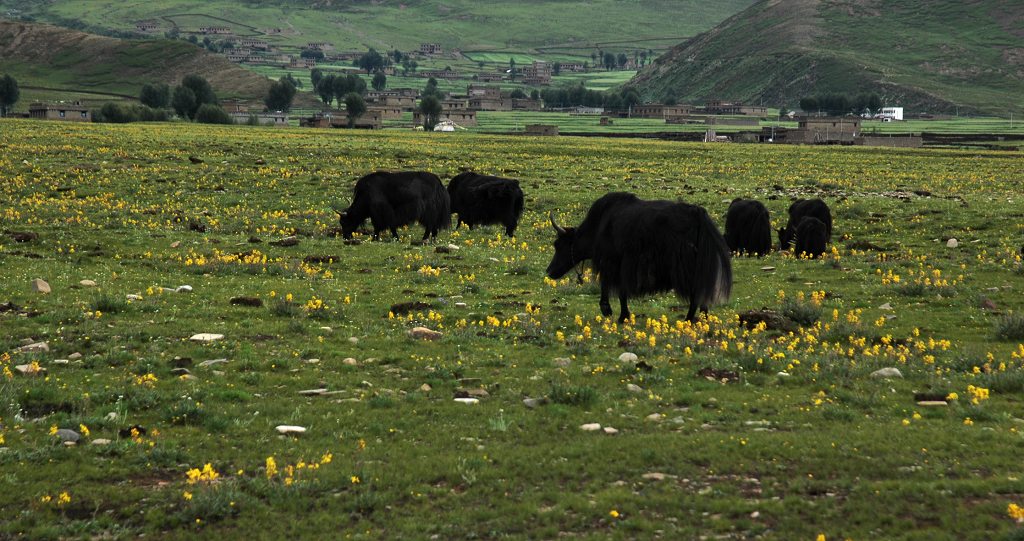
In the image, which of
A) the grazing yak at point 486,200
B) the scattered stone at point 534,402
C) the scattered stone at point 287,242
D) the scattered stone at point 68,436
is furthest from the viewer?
the grazing yak at point 486,200

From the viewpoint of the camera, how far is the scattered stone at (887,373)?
12.2 m

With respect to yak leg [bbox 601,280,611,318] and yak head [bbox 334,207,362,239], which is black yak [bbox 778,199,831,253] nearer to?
yak leg [bbox 601,280,611,318]

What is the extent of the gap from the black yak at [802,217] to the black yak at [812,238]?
1.06 metres

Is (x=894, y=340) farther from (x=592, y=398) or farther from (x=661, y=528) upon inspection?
(x=661, y=528)

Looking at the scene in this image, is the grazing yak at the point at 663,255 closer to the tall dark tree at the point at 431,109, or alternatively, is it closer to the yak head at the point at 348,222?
the yak head at the point at 348,222

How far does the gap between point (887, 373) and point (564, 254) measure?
25.0 feet

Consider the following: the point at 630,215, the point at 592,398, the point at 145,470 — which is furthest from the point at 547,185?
the point at 145,470

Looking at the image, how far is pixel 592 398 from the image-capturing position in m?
10.9

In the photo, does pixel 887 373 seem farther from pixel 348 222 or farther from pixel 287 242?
pixel 348 222

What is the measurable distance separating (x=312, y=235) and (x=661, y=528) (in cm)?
2052

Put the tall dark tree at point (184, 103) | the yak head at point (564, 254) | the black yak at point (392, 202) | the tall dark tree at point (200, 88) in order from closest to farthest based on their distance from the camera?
the yak head at point (564, 254) < the black yak at point (392, 202) < the tall dark tree at point (184, 103) < the tall dark tree at point (200, 88)

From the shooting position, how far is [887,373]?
12227 mm

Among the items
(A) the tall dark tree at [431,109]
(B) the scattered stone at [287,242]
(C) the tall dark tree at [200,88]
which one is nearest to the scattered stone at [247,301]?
(B) the scattered stone at [287,242]

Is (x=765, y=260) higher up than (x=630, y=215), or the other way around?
(x=630, y=215)
